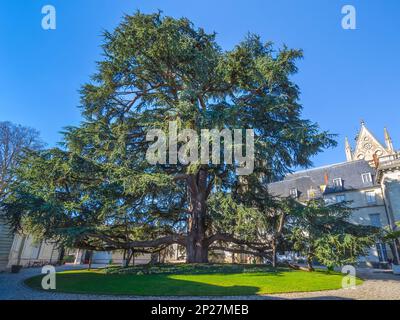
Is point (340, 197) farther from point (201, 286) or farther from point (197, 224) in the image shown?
point (201, 286)

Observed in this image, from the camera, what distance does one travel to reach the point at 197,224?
52.9 ft

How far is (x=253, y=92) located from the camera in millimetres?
16203

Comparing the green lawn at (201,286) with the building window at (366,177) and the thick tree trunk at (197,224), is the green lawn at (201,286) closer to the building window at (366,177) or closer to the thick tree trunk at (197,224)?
the thick tree trunk at (197,224)

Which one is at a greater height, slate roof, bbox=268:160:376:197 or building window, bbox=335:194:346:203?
slate roof, bbox=268:160:376:197

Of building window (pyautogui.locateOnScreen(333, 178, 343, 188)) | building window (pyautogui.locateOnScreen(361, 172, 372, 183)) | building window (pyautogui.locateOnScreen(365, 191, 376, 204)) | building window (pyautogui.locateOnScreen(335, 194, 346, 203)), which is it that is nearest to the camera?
building window (pyautogui.locateOnScreen(365, 191, 376, 204))

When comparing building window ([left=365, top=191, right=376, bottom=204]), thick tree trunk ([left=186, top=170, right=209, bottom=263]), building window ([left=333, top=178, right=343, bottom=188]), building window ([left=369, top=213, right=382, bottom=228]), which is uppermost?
building window ([left=333, top=178, right=343, bottom=188])

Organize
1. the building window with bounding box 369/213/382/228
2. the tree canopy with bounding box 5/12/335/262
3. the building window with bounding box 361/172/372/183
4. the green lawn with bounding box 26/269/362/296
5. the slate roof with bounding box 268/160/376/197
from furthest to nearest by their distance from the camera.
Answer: the slate roof with bounding box 268/160/376/197 → the building window with bounding box 361/172/372/183 → the building window with bounding box 369/213/382/228 → the tree canopy with bounding box 5/12/335/262 → the green lawn with bounding box 26/269/362/296

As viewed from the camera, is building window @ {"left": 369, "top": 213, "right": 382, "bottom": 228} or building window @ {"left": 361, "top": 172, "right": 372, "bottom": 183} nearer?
building window @ {"left": 369, "top": 213, "right": 382, "bottom": 228}

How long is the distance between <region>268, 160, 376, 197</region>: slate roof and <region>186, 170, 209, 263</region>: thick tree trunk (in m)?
15.0

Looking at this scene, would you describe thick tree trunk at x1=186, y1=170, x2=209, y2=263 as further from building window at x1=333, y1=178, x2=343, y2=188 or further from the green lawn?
building window at x1=333, y1=178, x2=343, y2=188

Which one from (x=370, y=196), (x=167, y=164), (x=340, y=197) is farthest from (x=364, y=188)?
→ (x=167, y=164)

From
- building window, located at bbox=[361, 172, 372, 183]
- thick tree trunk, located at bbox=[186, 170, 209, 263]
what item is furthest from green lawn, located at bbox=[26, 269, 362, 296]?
building window, located at bbox=[361, 172, 372, 183]

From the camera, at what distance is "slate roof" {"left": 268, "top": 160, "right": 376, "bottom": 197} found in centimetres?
3120
